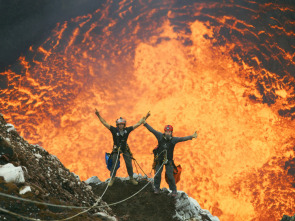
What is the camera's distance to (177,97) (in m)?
25.5

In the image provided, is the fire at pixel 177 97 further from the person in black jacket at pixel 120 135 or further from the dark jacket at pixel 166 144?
the dark jacket at pixel 166 144

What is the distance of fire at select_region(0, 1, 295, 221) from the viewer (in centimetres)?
2098

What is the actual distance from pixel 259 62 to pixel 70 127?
73.0 feet

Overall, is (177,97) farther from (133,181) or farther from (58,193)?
(58,193)

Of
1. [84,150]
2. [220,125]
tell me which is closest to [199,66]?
[220,125]

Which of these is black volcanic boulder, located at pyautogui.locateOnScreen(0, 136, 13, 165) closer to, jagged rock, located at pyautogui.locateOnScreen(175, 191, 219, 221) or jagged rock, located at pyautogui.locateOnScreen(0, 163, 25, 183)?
jagged rock, located at pyautogui.locateOnScreen(0, 163, 25, 183)

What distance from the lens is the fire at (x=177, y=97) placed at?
2098 centimetres

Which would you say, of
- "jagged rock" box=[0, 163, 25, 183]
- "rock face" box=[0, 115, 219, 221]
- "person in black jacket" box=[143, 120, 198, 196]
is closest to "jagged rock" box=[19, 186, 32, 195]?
"rock face" box=[0, 115, 219, 221]

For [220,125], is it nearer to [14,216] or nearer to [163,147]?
[163,147]

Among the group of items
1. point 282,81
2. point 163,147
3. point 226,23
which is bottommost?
point 163,147

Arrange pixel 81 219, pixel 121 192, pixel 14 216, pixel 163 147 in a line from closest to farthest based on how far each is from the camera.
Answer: pixel 14 216
pixel 81 219
pixel 163 147
pixel 121 192

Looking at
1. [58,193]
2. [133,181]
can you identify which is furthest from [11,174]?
[133,181]

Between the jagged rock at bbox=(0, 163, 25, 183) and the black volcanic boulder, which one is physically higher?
the black volcanic boulder

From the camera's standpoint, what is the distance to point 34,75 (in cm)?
2562
